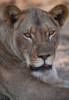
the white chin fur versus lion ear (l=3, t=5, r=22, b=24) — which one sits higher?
lion ear (l=3, t=5, r=22, b=24)

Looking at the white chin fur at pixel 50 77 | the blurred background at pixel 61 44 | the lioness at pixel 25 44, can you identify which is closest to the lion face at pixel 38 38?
the lioness at pixel 25 44

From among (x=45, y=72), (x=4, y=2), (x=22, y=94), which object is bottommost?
(x=4, y=2)

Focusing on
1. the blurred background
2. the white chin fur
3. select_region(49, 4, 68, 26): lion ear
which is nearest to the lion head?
select_region(49, 4, 68, 26): lion ear

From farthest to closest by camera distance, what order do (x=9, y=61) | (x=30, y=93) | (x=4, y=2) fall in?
1. (x=4, y=2)
2. (x=9, y=61)
3. (x=30, y=93)

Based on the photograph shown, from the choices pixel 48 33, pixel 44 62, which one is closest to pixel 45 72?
pixel 44 62

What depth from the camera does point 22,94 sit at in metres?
3.15

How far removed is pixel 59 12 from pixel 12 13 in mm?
521

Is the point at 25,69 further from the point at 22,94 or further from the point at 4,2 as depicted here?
the point at 4,2

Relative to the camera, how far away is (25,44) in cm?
314

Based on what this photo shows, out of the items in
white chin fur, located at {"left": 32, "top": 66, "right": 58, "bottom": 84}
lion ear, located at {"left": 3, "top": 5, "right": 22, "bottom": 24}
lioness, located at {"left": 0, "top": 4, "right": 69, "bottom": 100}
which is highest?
lion ear, located at {"left": 3, "top": 5, "right": 22, "bottom": 24}

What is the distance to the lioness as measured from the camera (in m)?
3.03

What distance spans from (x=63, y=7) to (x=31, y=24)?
0.48 metres

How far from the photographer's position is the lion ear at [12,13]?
10.5 ft

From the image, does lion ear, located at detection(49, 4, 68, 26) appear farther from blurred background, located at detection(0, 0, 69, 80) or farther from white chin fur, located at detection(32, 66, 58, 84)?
blurred background, located at detection(0, 0, 69, 80)
